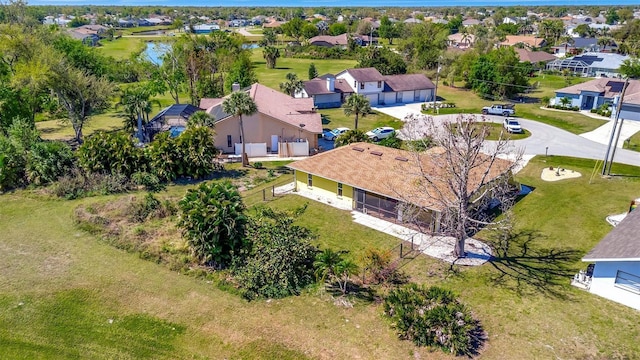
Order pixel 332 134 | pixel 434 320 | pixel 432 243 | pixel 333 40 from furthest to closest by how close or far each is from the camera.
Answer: pixel 333 40
pixel 332 134
pixel 432 243
pixel 434 320

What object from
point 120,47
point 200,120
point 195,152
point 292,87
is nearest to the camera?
point 195,152

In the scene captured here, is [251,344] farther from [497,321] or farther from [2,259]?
[2,259]

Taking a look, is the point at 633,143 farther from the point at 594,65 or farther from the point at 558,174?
the point at 594,65

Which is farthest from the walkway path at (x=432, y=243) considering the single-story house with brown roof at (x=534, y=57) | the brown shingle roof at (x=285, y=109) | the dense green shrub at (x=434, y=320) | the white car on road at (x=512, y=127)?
the single-story house with brown roof at (x=534, y=57)

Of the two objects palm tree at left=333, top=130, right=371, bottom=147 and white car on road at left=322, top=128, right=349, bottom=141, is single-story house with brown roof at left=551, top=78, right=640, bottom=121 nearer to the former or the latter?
white car on road at left=322, top=128, right=349, bottom=141

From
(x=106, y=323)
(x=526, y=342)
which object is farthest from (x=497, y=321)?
(x=106, y=323)

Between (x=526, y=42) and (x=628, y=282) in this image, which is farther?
(x=526, y=42)

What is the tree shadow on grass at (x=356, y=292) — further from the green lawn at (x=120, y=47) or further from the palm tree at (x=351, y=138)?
the green lawn at (x=120, y=47)

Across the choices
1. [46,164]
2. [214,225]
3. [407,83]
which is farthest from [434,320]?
[407,83]
